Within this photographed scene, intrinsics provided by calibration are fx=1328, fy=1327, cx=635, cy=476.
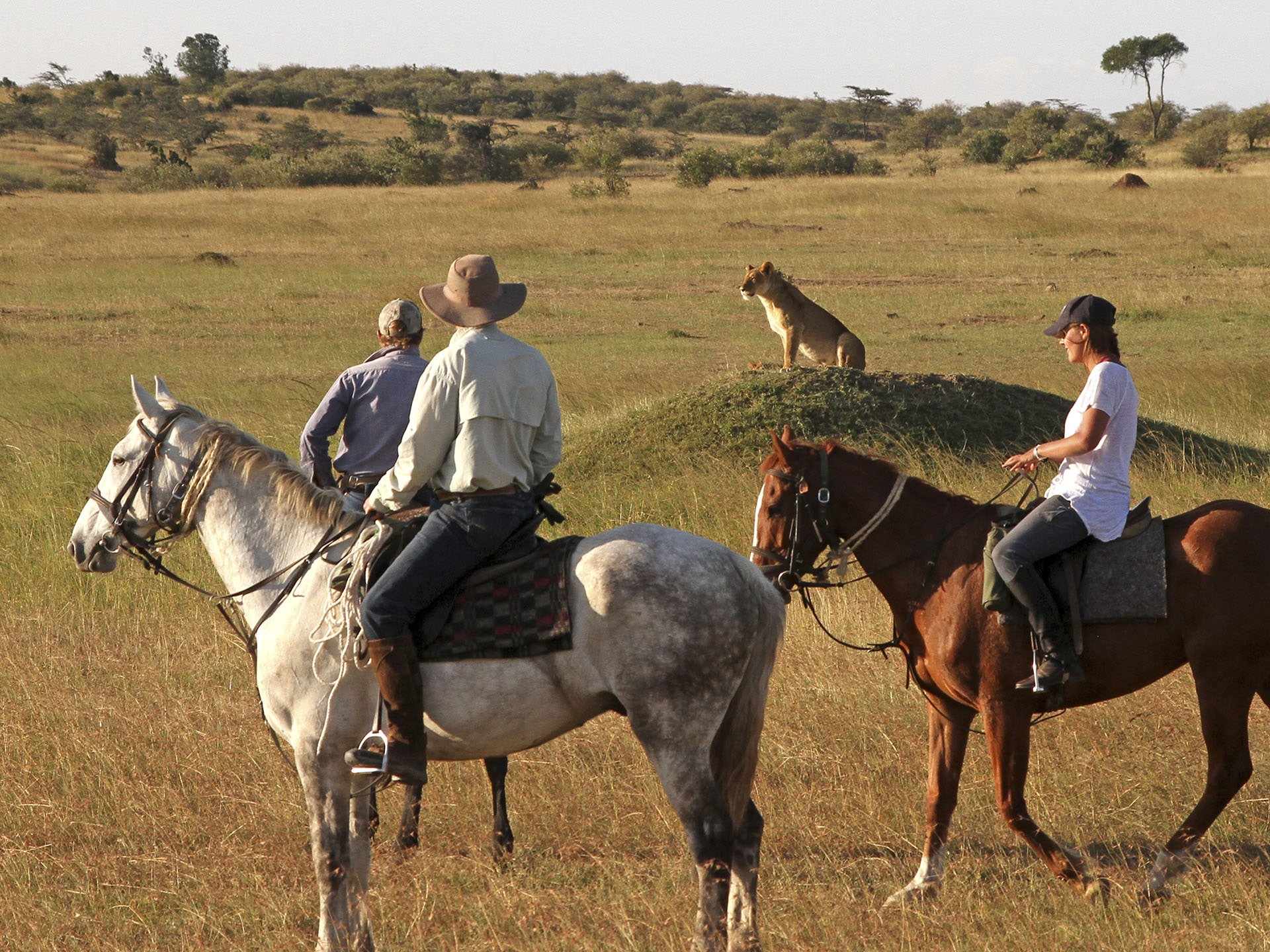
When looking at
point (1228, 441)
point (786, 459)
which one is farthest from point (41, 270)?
point (786, 459)

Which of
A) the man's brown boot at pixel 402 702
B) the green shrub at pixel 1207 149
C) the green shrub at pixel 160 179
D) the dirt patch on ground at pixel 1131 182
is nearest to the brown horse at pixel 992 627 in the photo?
the man's brown boot at pixel 402 702

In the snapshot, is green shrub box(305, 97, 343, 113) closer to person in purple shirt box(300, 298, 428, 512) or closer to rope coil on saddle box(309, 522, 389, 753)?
person in purple shirt box(300, 298, 428, 512)

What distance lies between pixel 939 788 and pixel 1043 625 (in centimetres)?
85

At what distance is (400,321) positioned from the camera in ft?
21.9

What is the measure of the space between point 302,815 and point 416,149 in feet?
164

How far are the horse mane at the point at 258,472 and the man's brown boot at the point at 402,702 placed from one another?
72 cm

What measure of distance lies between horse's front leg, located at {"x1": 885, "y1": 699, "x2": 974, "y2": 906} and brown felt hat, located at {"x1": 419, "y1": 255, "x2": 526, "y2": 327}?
2.59m

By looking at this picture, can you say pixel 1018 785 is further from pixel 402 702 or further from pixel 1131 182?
pixel 1131 182

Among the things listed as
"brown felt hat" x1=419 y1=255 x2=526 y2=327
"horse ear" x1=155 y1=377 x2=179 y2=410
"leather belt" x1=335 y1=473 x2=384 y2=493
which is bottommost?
"leather belt" x1=335 y1=473 x2=384 y2=493

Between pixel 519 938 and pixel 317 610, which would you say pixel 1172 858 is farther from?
pixel 317 610

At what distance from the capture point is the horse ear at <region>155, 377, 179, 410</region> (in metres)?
5.16

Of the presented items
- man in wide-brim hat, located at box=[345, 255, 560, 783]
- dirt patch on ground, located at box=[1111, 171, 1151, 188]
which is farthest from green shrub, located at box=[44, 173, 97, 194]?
man in wide-brim hat, located at box=[345, 255, 560, 783]

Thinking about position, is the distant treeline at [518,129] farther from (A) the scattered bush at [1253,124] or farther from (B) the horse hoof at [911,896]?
(B) the horse hoof at [911,896]

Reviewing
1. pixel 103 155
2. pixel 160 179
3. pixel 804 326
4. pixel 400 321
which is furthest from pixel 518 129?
pixel 400 321
